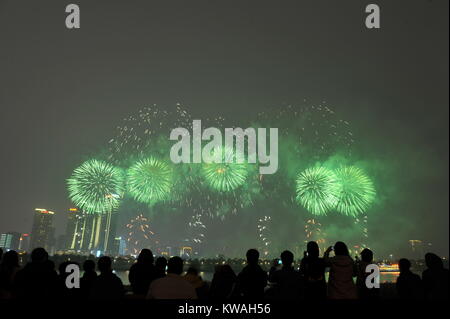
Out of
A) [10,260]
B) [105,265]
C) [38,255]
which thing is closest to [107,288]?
[105,265]

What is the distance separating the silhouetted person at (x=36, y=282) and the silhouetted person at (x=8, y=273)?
9.1 inches

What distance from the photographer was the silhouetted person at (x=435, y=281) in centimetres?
965

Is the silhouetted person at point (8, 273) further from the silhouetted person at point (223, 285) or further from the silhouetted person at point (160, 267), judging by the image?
the silhouetted person at point (223, 285)

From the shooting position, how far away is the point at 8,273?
9.67 metres

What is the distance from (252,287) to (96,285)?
4033 millimetres

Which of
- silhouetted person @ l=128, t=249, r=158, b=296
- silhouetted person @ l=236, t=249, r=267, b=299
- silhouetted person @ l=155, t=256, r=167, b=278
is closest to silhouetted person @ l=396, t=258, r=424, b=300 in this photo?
silhouetted person @ l=236, t=249, r=267, b=299

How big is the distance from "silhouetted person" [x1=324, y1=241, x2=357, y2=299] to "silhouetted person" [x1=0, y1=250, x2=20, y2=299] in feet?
27.8

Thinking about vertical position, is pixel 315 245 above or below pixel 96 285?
above

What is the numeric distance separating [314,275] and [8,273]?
850 cm

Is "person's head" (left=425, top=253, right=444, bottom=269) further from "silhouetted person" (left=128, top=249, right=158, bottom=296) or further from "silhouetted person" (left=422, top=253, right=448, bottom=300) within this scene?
"silhouetted person" (left=128, top=249, right=158, bottom=296)

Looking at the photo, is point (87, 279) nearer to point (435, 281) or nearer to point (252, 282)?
point (252, 282)
